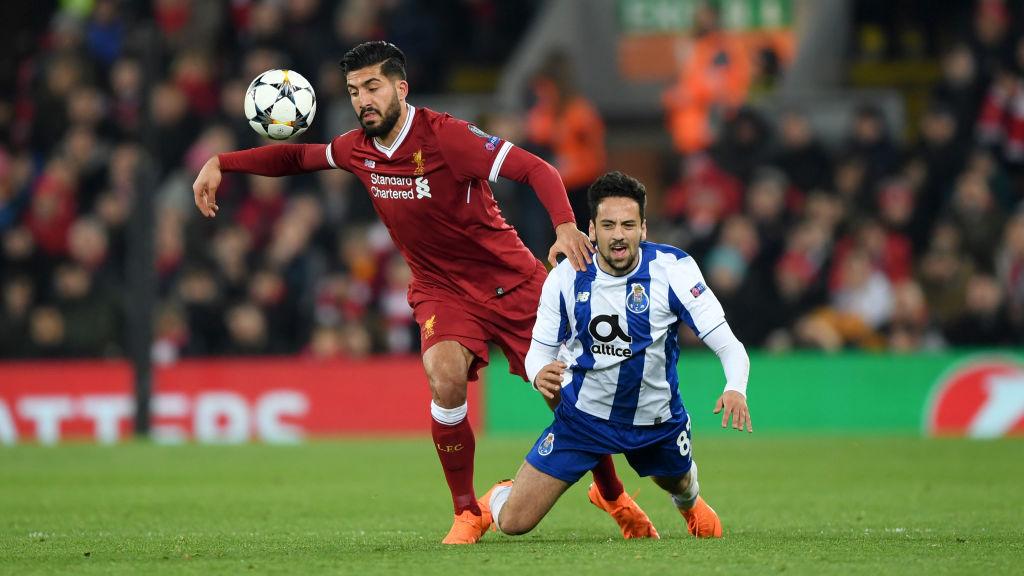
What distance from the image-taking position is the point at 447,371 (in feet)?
24.9

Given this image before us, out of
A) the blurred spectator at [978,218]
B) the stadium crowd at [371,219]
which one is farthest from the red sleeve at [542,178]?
the blurred spectator at [978,218]

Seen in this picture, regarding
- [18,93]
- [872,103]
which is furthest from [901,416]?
[18,93]

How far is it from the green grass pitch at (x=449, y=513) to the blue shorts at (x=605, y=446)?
0.34m

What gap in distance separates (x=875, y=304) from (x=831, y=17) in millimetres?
4481

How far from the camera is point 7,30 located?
68.1ft

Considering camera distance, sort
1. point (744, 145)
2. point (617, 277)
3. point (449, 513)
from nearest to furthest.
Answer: point (617, 277) → point (449, 513) → point (744, 145)

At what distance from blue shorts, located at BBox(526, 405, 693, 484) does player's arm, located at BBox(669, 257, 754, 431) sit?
0.36 m

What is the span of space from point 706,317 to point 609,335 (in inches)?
17.6

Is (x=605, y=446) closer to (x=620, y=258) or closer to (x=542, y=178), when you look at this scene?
(x=620, y=258)

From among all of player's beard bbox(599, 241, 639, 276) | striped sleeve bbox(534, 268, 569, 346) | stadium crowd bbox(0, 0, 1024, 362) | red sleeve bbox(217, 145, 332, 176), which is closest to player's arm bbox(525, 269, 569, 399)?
striped sleeve bbox(534, 268, 569, 346)

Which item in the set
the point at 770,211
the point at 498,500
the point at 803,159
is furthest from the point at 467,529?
the point at 803,159

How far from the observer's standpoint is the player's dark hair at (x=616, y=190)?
23.0 feet

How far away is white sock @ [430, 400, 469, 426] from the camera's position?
769cm

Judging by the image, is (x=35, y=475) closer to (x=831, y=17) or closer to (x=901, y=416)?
(x=901, y=416)
